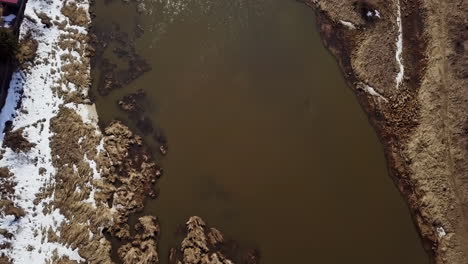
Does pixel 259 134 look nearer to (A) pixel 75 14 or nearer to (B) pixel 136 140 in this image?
(B) pixel 136 140

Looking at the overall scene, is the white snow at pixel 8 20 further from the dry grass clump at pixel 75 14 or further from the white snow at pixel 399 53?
the white snow at pixel 399 53

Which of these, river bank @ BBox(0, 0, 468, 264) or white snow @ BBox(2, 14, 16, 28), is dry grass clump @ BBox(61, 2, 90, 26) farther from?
white snow @ BBox(2, 14, 16, 28)

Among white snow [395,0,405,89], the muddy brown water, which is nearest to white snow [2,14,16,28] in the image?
the muddy brown water

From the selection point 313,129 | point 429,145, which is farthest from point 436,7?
point 313,129

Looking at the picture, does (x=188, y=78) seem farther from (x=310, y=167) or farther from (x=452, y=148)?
(x=452, y=148)

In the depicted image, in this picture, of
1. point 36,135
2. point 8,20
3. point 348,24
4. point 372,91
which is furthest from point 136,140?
point 348,24

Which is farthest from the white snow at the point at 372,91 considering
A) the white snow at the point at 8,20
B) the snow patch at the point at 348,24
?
the white snow at the point at 8,20

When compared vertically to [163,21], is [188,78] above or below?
below
